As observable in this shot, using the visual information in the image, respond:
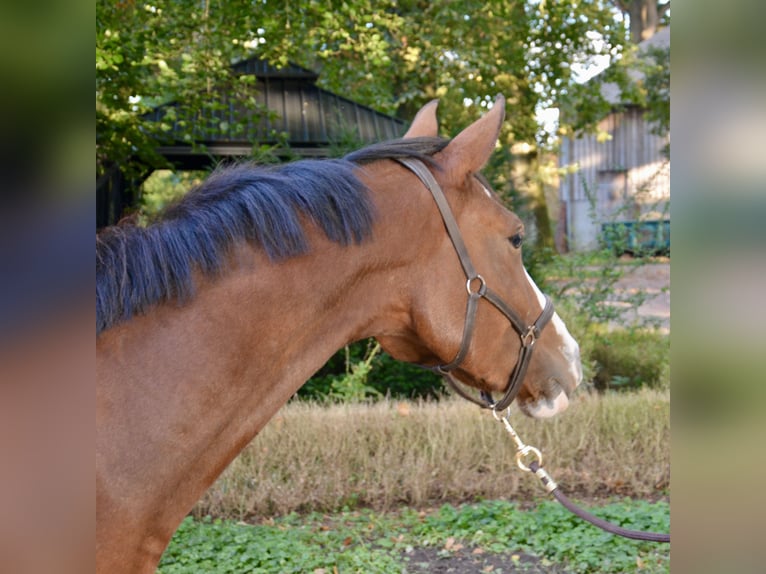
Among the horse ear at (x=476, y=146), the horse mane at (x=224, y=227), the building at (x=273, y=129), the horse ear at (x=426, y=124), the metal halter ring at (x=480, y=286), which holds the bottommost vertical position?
the metal halter ring at (x=480, y=286)

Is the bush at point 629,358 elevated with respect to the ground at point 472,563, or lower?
elevated

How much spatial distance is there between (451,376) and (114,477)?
3.88 feet

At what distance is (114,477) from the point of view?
1.47m

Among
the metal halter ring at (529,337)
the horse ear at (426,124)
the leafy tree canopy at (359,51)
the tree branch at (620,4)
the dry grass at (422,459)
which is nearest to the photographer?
the metal halter ring at (529,337)

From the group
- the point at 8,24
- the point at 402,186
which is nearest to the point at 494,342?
the point at 402,186

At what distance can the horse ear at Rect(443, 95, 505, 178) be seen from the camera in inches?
80.0

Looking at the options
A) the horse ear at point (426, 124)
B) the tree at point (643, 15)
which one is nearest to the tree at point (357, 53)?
the horse ear at point (426, 124)

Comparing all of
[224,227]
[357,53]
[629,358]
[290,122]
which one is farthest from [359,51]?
[224,227]

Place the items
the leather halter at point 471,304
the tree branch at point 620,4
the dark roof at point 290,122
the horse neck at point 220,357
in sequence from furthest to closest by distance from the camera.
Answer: the tree branch at point 620,4 < the dark roof at point 290,122 < the leather halter at point 471,304 < the horse neck at point 220,357

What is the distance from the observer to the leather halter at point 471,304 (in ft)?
6.46

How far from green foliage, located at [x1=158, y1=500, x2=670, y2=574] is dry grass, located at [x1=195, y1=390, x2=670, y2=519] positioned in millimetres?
211

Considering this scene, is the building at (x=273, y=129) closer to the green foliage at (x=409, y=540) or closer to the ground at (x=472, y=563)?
the green foliage at (x=409, y=540)

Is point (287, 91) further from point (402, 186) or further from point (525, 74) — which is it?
point (402, 186)

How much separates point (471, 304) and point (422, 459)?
3542 mm
